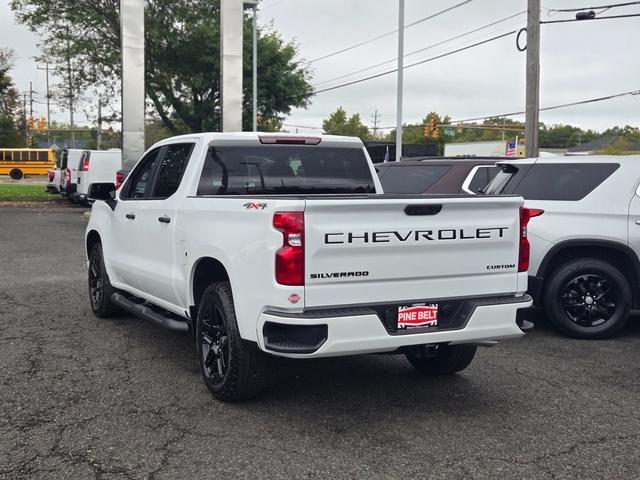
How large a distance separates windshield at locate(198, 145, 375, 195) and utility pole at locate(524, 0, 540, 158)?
39.8ft

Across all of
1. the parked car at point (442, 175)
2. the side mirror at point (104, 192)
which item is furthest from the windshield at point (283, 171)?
the parked car at point (442, 175)

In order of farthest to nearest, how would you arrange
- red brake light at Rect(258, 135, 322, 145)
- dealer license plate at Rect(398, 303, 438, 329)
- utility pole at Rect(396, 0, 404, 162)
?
utility pole at Rect(396, 0, 404, 162), red brake light at Rect(258, 135, 322, 145), dealer license plate at Rect(398, 303, 438, 329)

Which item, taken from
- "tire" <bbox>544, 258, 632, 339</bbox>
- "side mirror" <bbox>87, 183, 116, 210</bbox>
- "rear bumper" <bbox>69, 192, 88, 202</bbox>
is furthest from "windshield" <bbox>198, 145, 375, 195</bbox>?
"rear bumper" <bbox>69, 192, 88, 202</bbox>

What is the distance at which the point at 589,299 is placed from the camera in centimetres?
716

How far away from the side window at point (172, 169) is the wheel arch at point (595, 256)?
12.2ft

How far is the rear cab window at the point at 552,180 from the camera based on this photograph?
7332 mm

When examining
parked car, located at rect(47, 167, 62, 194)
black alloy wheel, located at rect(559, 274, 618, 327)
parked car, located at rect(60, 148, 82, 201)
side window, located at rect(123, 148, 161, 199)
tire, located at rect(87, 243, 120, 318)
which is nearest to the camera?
side window, located at rect(123, 148, 161, 199)

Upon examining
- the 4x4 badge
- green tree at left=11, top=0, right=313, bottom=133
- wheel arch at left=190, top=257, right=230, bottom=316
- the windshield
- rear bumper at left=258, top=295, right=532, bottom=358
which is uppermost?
green tree at left=11, top=0, right=313, bottom=133

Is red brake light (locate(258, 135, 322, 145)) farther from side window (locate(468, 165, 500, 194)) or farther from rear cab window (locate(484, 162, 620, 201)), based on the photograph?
side window (locate(468, 165, 500, 194))

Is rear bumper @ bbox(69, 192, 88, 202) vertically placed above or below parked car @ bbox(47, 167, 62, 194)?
below

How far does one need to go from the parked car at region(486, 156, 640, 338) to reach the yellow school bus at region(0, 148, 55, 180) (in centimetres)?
5376

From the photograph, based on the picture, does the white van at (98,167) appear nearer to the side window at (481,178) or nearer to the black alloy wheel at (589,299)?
the side window at (481,178)

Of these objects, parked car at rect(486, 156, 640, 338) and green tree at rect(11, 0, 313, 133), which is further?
green tree at rect(11, 0, 313, 133)

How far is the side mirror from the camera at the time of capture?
7305 millimetres
